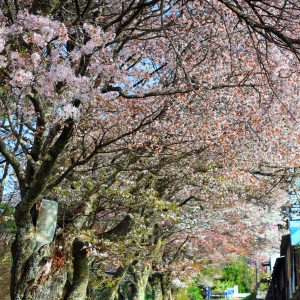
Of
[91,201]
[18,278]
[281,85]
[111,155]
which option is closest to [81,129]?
[91,201]

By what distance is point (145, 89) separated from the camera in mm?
11570

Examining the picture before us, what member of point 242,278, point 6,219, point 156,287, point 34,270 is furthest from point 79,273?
point 242,278

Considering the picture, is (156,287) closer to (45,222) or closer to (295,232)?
(295,232)

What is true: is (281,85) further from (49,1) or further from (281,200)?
(281,200)

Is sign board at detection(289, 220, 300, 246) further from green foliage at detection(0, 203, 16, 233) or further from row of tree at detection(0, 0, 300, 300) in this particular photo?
green foliage at detection(0, 203, 16, 233)

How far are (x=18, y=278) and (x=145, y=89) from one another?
504cm

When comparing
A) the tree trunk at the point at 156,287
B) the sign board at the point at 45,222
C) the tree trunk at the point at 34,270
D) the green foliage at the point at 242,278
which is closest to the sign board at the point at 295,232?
the tree trunk at the point at 34,270

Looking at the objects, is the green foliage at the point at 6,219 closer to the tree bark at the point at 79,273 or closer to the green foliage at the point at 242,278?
the tree bark at the point at 79,273

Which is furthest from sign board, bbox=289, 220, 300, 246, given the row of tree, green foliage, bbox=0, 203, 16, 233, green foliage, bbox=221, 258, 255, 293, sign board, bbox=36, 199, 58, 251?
green foliage, bbox=221, 258, 255, 293

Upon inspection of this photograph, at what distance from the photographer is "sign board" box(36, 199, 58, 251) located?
340 inches

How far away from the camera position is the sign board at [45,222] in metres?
8.65

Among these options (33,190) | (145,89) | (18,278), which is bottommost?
(18,278)

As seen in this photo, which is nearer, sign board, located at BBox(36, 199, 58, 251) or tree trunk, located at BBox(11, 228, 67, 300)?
tree trunk, located at BBox(11, 228, 67, 300)

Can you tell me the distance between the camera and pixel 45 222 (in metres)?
8.75
